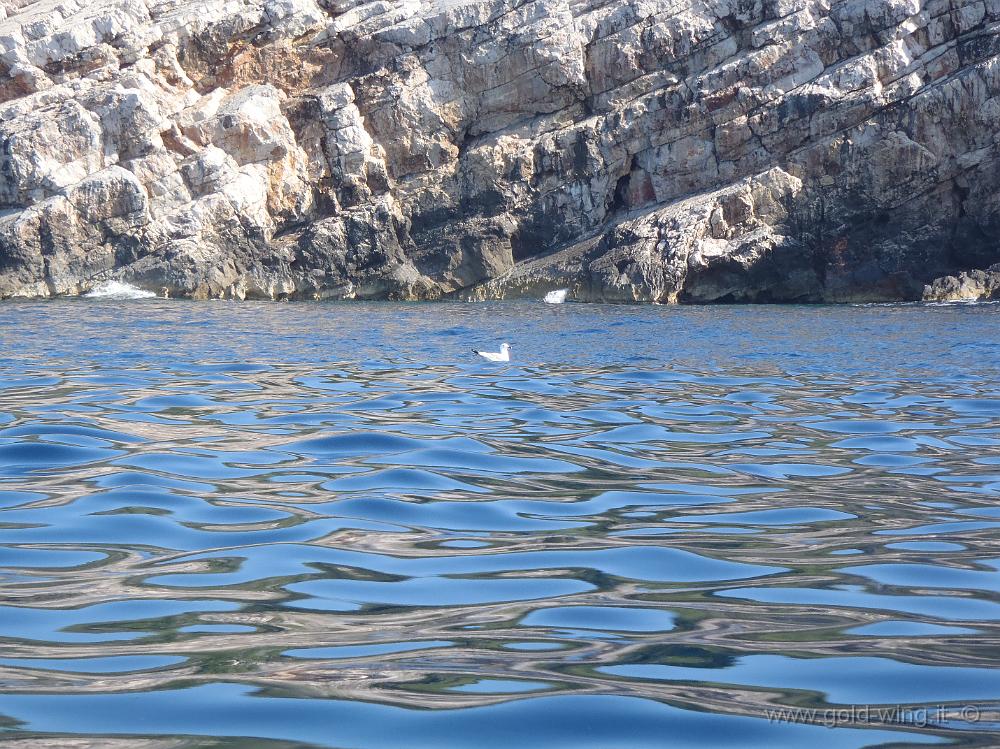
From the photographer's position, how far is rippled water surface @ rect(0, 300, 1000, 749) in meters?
2.44

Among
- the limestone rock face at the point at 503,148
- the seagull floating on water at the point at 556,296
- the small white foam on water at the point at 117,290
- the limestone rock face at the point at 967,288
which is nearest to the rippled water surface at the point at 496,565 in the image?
the limestone rock face at the point at 967,288

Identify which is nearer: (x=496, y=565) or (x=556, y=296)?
(x=496, y=565)

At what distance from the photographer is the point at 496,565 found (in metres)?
3.79

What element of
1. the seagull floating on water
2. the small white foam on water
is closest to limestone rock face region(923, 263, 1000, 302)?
the seagull floating on water

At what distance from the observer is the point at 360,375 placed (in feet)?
33.5

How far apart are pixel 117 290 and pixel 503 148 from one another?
10.1 meters

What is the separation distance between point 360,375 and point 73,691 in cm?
772

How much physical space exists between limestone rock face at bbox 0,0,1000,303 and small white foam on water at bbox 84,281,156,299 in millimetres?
293

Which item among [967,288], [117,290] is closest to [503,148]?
[117,290]

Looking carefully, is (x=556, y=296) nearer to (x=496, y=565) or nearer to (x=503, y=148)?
(x=503, y=148)

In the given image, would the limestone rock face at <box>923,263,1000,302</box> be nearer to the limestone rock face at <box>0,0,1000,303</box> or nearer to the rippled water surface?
the limestone rock face at <box>0,0,1000,303</box>

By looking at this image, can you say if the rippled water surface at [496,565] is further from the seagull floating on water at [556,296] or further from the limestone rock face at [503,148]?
the limestone rock face at [503,148]

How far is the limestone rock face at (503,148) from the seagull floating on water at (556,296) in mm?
282

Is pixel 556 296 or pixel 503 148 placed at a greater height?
pixel 503 148
